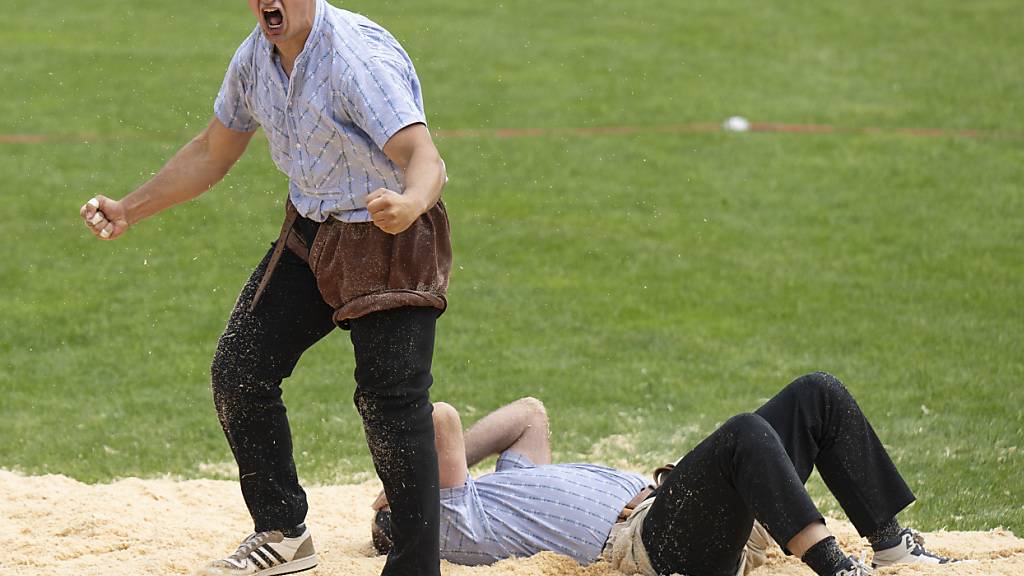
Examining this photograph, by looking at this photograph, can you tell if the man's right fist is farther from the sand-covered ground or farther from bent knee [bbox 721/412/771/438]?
bent knee [bbox 721/412/771/438]

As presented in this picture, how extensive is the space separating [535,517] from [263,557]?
76cm

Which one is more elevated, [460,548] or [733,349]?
[460,548]

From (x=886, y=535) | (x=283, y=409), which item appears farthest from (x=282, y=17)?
(x=886, y=535)

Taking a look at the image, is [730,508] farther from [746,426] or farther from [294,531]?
[294,531]

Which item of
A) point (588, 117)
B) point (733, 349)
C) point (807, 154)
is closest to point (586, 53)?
point (588, 117)

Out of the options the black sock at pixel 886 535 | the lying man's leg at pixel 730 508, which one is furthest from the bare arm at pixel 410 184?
the black sock at pixel 886 535

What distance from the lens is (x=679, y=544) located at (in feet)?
12.0

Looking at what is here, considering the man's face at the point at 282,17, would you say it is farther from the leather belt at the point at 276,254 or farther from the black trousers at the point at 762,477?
the black trousers at the point at 762,477

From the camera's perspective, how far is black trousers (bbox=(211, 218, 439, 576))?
3420mm

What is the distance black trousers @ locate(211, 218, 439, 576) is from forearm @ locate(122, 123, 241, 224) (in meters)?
0.34

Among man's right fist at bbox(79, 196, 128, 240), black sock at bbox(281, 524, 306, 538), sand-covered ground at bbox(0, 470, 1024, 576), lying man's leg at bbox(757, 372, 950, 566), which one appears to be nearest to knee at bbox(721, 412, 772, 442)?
lying man's leg at bbox(757, 372, 950, 566)

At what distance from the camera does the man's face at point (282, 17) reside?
3367 millimetres

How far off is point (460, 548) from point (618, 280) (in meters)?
4.22

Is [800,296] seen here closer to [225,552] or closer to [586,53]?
[225,552]
